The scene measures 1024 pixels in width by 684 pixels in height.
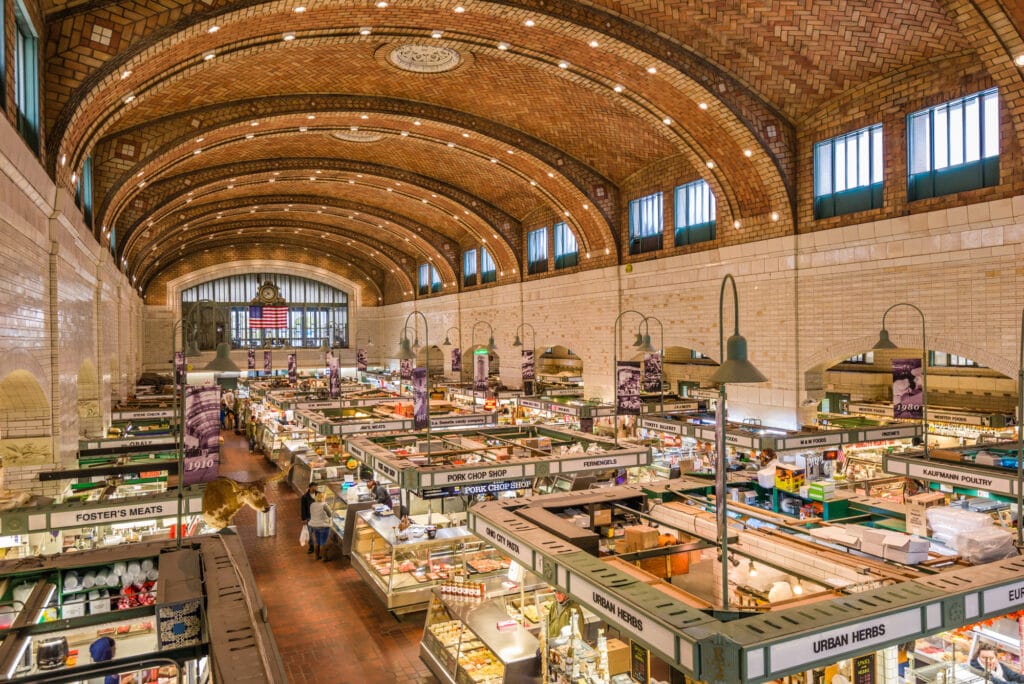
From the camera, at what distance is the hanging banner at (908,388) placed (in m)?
10.0

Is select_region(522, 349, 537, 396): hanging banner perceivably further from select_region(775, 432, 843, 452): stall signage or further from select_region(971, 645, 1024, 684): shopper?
select_region(971, 645, 1024, 684): shopper

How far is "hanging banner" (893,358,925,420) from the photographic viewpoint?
10047mm

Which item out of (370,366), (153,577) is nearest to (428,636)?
(153,577)

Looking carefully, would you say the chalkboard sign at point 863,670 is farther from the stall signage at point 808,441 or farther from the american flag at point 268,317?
the american flag at point 268,317

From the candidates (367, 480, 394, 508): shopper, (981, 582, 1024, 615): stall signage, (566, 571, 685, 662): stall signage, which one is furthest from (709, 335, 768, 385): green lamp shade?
(367, 480, 394, 508): shopper

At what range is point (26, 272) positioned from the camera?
322 inches

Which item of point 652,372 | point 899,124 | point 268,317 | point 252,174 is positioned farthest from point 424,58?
point 268,317

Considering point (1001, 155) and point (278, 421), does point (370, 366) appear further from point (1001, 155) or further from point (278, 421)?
point (1001, 155)

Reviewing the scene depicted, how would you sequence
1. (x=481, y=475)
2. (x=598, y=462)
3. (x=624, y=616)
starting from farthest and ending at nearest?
(x=598, y=462) < (x=481, y=475) < (x=624, y=616)

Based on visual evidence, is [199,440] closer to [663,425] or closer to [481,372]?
[663,425]

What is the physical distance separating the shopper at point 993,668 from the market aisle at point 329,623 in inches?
213

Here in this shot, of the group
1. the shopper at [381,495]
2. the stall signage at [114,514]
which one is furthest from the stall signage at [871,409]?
the stall signage at [114,514]

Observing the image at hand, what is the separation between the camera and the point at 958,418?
14562 millimetres

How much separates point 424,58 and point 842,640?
46.7ft
